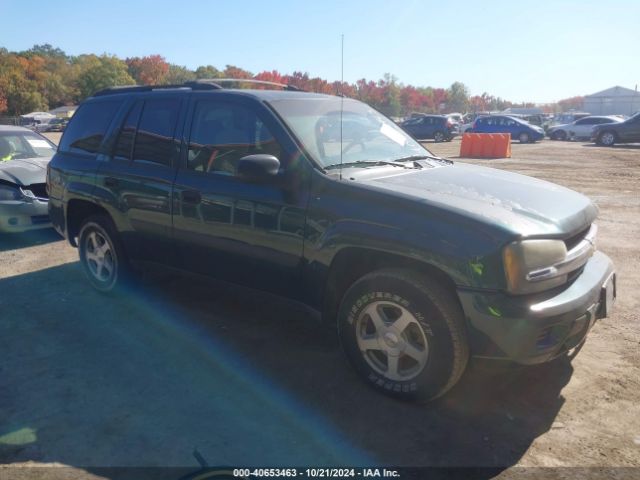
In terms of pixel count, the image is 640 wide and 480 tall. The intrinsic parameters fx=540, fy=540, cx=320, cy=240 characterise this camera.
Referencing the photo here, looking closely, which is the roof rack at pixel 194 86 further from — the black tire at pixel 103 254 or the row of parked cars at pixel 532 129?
the row of parked cars at pixel 532 129

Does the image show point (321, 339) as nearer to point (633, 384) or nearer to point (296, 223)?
point (296, 223)

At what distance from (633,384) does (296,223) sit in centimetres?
246

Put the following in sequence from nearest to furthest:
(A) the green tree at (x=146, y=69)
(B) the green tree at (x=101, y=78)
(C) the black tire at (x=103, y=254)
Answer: (C) the black tire at (x=103, y=254), (B) the green tree at (x=101, y=78), (A) the green tree at (x=146, y=69)

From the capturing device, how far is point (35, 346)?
416 cm

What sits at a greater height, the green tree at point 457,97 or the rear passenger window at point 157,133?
the green tree at point 457,97

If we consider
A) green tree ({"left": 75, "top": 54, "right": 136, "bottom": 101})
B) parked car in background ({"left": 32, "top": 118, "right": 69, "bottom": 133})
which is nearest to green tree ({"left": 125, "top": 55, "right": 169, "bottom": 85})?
green tree ({"left": 75, "top": 54, "right": 136, "bottom": 101})

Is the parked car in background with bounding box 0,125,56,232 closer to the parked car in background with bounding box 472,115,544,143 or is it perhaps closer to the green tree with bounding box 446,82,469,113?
the parked car in background with bounding box 472,115,544,143

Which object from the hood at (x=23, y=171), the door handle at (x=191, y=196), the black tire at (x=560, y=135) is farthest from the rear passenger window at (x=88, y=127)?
the black tire at (x=560, y=135)

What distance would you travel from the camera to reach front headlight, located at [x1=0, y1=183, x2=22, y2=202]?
7.13 metres

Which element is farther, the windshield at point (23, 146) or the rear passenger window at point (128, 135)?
the windshield at point (23, 146)

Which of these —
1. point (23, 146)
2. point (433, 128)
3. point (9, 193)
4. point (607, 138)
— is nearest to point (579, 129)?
point (607, 138)

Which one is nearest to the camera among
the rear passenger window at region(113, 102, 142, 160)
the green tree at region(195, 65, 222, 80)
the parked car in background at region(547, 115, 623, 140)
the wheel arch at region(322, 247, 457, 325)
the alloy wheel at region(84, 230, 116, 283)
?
the wheel arch at region(322, 247, 457, 325)

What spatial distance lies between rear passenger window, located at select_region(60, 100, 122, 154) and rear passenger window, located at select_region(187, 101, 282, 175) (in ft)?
4.09

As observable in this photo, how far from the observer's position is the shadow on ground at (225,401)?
290 cm
